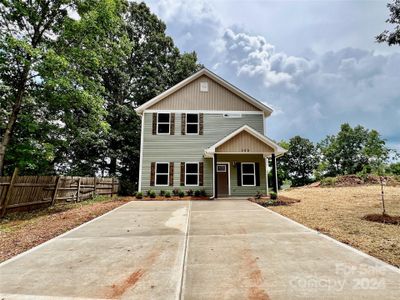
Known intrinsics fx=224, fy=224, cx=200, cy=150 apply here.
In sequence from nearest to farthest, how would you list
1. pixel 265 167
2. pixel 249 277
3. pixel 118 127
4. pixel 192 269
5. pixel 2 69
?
pixel 249 277 → pixel 192 269 → pixel 2 69 → pixel 265 167 → pixel 118 127

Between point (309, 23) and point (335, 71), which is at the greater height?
point (335, 71)

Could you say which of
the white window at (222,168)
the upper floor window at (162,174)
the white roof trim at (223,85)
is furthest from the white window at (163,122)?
the white window at (222,168)

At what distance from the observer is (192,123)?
49.9 feet

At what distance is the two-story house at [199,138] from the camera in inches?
569

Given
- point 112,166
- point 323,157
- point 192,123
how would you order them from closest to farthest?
point 192,123 → point 112,166 → point 323,157

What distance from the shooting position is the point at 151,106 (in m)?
15.2

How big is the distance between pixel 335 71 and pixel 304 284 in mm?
21150

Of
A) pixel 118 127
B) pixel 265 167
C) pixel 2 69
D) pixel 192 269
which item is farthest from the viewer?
pixel 118 127

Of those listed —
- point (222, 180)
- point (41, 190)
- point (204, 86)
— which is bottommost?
point (41, 190)

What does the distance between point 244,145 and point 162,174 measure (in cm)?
553

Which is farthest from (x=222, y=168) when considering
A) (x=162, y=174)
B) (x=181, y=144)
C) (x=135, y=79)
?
(x=135, y=79)

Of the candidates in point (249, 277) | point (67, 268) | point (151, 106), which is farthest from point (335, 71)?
point (67, 268)

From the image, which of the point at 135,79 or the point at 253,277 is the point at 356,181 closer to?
the point at 253,277

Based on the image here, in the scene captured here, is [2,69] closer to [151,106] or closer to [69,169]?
[151,106]
